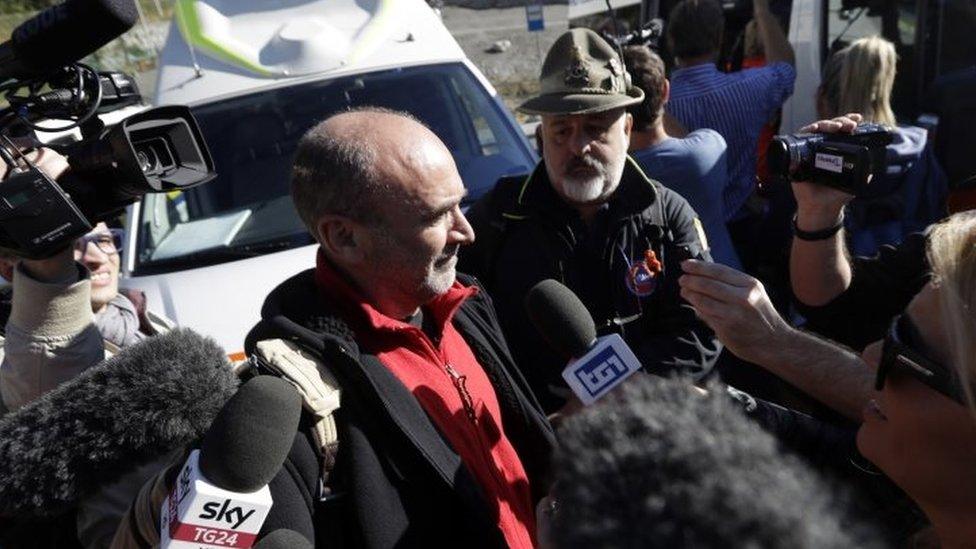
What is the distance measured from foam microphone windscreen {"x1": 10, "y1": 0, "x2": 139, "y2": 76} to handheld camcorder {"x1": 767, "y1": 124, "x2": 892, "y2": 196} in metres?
1.62

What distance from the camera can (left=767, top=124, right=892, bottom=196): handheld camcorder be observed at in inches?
97.6

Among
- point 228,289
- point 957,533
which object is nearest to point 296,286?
point 957,533

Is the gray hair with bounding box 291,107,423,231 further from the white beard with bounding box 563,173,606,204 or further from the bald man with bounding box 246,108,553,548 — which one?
the white beard with bounding box 563,173,606,204

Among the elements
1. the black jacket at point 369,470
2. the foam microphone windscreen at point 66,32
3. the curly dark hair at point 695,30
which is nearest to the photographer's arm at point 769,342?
the black jacket at point 369,470

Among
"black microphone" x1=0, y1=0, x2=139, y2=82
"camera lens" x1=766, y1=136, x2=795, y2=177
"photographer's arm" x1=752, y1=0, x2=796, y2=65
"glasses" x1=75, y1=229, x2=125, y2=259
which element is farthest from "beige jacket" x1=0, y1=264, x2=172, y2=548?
"photographer's arm" x1=752, y1=0, x2=796, y2=65

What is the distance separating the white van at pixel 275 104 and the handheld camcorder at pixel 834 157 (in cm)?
200

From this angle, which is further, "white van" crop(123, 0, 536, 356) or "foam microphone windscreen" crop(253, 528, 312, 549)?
"white van" crop(123, 0, 536, 356)

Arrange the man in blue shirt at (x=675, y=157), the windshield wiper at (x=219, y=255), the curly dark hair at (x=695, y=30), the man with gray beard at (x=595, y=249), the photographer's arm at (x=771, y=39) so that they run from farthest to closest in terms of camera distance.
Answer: the photographer's arm at (x=771, y=39) < the curly dark hair at (x=695, y=30) < the windshield wiper at (x=219, y=255) < the man in blue shirt at (x=675, y=157) < the man with gray beard at (x=595, y=249)

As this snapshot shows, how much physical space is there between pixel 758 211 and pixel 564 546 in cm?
428

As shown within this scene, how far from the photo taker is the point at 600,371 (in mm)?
2049

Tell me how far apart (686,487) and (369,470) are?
848mm

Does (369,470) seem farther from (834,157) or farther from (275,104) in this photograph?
(275,104)

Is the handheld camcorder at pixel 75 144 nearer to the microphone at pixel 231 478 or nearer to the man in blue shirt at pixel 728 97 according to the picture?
the microphone at pixel 231 478

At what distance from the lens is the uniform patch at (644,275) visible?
2.87 metres
